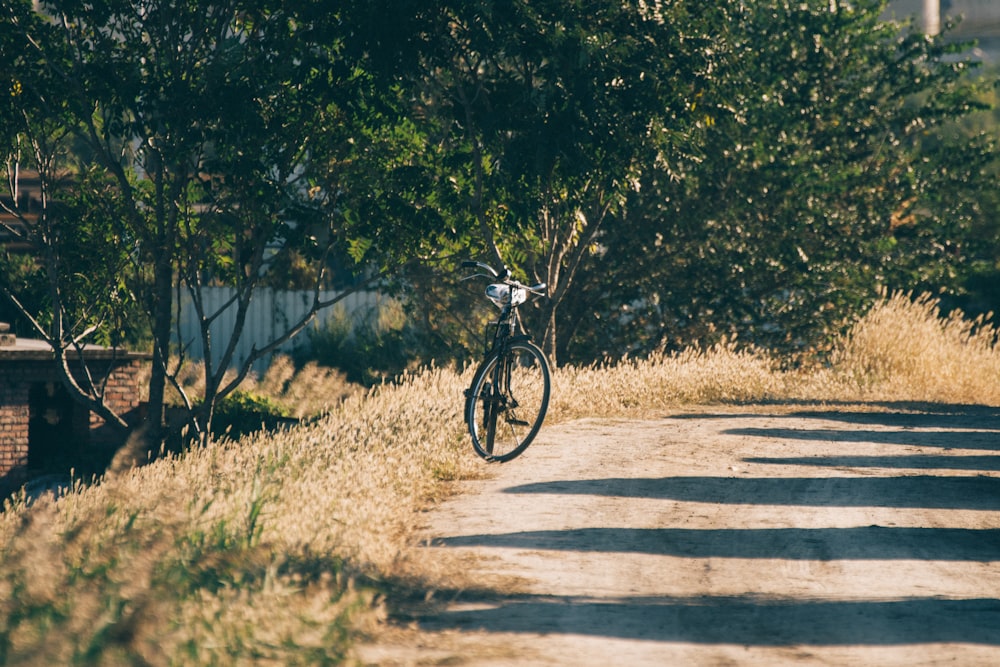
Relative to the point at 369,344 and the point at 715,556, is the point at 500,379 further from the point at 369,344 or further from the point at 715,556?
the point at 369,344

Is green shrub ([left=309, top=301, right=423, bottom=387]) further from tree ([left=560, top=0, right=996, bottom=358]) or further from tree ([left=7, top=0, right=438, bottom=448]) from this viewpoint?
tree ([left=7, top=0, right=438, bottom=448])

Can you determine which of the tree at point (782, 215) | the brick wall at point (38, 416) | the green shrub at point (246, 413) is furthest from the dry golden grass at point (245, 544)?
the brick wall at point (38, 416)

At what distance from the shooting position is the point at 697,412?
1153 cm

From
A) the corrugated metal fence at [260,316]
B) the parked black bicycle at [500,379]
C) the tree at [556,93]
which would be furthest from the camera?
the corrugated metal fence at [260,316]

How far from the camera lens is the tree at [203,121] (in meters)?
11.2

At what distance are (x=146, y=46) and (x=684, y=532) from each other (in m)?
8.51

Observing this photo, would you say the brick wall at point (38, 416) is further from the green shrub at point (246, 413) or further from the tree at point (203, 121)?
the tree at point (203, 121)

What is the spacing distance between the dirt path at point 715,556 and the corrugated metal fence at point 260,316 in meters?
14.5

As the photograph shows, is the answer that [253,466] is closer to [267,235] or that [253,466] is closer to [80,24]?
[267,235]

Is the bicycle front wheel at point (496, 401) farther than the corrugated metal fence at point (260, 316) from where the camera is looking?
No

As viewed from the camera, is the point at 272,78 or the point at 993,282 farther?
the point at 993,282

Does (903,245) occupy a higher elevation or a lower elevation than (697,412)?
higher

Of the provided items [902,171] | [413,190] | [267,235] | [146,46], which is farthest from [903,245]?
[146,46]

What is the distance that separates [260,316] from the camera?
80.0 ft
